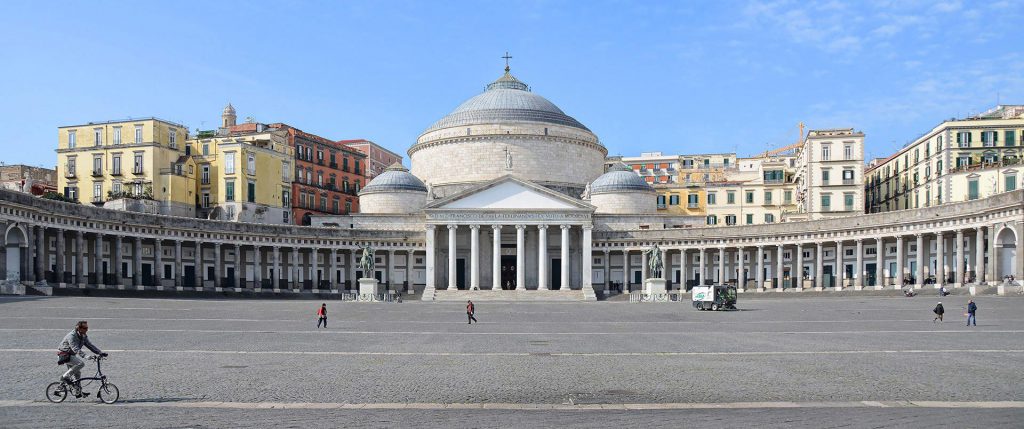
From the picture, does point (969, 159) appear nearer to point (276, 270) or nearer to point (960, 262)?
point (960, 262)

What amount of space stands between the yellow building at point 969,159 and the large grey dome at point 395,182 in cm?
5047

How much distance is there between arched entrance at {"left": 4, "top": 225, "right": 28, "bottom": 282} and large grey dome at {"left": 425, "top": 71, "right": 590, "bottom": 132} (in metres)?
53.0

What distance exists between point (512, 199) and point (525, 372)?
66.1 metres

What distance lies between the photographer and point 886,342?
33188 mm

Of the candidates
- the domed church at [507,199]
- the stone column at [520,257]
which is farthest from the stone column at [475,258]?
the stone column at [520,257]

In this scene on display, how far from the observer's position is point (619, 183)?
4021 inches

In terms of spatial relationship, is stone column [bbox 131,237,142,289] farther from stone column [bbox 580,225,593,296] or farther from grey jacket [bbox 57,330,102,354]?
grey jacket [bbox 57,330,102,354]

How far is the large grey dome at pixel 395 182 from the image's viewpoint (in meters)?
102

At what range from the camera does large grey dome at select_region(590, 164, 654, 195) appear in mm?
101625

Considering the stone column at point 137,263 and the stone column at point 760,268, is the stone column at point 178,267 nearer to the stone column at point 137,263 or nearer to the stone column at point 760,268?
the stone column at point 137,263

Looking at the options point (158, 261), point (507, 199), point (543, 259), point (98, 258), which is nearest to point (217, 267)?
point (158, 261)

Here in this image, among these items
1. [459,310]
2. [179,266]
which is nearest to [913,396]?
[459,310]

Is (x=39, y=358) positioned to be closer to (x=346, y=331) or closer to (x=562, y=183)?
(x=346, y=331)

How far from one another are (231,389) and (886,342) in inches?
886
